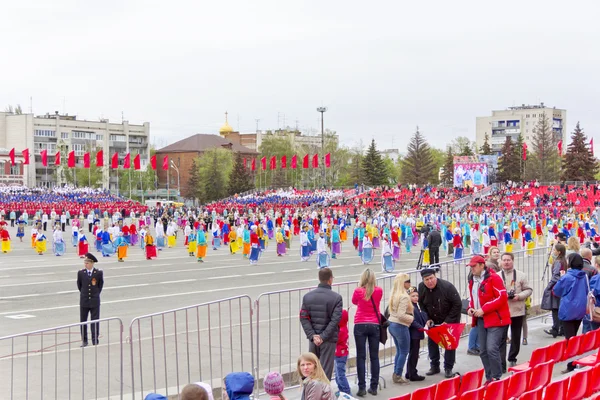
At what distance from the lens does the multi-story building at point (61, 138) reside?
113 meters

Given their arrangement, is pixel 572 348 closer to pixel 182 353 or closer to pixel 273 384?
pixel 182 353

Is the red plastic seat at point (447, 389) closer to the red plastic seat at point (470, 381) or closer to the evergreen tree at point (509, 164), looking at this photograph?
the red plastic seat at point (470, 381)

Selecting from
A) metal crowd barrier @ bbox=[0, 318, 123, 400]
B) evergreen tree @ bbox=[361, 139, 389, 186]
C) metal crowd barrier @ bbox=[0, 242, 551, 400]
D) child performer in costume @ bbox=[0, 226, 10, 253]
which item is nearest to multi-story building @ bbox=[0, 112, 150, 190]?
evergreen tree @ bbox=[361, 139, 389, 186]

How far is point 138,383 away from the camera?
9.62m

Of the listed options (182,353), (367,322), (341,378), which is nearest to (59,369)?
(182,353)

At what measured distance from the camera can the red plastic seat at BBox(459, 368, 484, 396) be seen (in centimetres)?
746

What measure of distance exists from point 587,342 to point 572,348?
18.8 inches

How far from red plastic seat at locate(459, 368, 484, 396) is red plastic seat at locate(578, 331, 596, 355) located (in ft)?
9.24

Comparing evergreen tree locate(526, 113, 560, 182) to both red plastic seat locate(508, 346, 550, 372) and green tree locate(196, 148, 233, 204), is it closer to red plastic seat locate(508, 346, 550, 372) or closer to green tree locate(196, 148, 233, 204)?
green tree locate(196, 148, 233, 204)

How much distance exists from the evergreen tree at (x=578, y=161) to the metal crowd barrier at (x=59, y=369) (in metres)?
75.3

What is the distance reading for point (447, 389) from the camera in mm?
7102

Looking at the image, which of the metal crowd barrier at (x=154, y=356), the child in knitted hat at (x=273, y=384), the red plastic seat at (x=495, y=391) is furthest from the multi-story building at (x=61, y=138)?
the child in knitted hat at (x=273, y=384)

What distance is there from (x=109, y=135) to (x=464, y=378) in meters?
121

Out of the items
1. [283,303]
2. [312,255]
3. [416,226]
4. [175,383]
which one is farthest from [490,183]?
[175,383]
